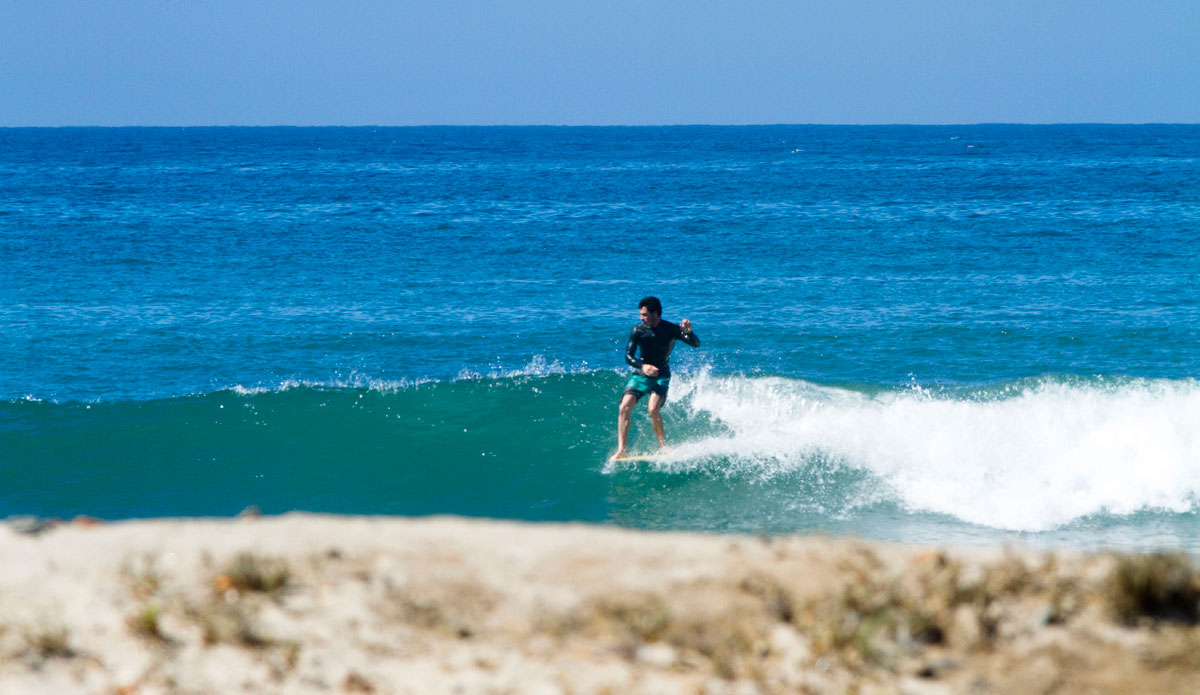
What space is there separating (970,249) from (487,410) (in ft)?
55.4

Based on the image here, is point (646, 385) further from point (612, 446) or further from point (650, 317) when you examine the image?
point (612, 446)

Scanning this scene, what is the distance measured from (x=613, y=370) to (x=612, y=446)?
3.07 meters

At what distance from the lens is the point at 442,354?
631 inches

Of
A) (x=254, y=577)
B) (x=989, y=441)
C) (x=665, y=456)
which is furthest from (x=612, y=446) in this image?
(x=254, y=577)

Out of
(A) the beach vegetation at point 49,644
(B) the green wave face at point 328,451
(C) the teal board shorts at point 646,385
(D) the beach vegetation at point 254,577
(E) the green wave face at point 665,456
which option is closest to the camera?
(A) the beach vegetation at point 49,644

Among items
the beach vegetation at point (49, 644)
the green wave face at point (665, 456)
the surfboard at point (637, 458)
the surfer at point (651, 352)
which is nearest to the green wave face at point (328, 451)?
the green wave face at point (665, 456)

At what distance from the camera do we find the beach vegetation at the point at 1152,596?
11.7 ft

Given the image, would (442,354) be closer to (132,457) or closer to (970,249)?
(132,457)

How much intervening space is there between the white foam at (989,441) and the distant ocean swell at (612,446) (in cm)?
3

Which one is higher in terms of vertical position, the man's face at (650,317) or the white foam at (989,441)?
the man's face at (650,317)

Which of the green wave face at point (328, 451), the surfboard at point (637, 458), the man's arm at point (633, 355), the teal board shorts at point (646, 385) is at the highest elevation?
the man's arm at point (633, 355)

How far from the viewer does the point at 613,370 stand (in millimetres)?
14695

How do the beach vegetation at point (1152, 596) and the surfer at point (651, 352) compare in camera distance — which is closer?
the beach vegetation at point (1152, 596)

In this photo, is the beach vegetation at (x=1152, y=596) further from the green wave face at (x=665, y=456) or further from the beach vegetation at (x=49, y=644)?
the green wave face at (x=665, y=456)
